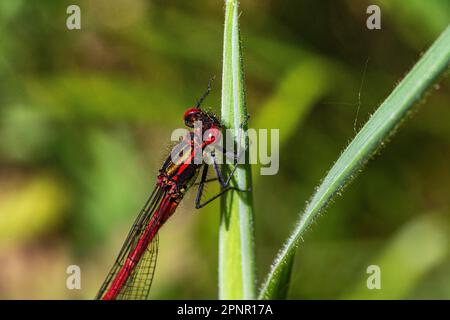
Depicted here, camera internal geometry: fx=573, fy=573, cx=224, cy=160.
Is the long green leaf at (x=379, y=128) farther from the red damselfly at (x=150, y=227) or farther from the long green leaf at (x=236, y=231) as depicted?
the red damselfly at (x=150, y=227)

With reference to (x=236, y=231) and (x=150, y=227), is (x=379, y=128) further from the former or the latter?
(x=150, y=227)

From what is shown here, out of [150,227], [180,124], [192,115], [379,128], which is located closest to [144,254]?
[150,227]

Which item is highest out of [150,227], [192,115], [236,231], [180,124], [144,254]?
[180,124]

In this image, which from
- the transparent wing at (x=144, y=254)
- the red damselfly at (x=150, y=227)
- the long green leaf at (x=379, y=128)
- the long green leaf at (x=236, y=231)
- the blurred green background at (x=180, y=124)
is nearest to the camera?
the long green leaf at (x=379, y=128)

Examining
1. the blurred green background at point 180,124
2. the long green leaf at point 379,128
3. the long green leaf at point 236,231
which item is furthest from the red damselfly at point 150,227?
the long green leaf at point 379,128

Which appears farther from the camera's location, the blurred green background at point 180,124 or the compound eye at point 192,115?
the blurred green background at point 180,124

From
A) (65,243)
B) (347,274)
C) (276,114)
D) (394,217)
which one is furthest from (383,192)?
(65,243)

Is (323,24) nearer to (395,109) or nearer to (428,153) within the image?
(428,153)
